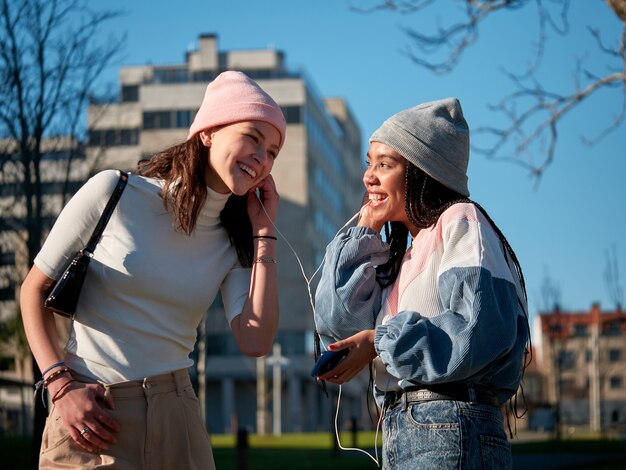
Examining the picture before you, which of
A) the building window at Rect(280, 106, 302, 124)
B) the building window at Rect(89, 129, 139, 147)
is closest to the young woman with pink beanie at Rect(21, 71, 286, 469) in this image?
the building window at Rect(89, 129, 139, 147)

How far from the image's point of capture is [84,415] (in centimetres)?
341

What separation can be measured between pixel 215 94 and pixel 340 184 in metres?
90.4

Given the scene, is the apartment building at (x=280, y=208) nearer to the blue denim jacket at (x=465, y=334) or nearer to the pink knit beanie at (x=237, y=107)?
the pink knit beanie at (x=237, y=107)

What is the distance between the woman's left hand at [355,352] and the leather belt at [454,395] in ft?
0.52

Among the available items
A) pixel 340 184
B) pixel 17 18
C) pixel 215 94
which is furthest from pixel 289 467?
pixel 340 184

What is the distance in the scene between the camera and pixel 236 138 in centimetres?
374

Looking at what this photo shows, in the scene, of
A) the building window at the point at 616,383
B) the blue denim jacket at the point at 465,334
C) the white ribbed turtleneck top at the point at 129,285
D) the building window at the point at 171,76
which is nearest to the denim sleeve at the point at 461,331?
the blue denim jacket at the point at 465,334

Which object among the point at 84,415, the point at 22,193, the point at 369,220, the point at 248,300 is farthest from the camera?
the point at 22,193

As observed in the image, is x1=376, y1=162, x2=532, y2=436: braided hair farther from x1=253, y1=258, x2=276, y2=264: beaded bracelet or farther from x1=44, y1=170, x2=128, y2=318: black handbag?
x1=44, y1=170, x2=128, y2=318: black handbag

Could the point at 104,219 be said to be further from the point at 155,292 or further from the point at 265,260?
the point at 265,260

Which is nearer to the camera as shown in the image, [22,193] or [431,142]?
[431,142]

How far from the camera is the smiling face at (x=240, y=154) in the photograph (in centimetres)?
371

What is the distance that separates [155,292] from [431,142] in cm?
104

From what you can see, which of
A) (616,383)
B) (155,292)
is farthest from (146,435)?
(616,383)
